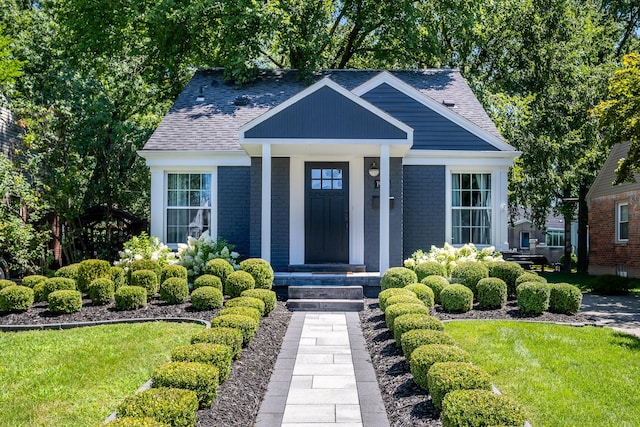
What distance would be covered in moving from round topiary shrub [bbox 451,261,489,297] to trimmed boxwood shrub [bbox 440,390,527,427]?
6.15 m

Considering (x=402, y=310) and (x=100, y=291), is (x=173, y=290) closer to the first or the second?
(x=100, y=291)

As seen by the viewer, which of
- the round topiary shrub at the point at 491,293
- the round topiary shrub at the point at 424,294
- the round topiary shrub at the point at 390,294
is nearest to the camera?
the round topiary shrub at the point at 390,294

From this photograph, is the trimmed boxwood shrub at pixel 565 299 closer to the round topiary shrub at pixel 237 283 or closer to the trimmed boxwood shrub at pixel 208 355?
the round topiary shrub at pixel 237 283

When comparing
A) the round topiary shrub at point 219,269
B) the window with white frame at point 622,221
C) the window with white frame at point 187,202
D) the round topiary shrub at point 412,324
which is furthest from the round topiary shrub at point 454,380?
the window with white frame at point 622,221

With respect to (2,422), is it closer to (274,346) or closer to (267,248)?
(274,346)

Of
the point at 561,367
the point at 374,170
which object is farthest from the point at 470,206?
the point at 561,367

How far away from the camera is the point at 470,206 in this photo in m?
13.9

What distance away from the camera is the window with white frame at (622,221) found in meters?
19.7

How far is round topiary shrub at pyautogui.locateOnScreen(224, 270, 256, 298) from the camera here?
32.2 feet

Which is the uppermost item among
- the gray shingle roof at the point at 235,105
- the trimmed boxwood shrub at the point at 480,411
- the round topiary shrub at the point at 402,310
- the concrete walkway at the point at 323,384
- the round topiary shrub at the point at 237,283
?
the gray shingle roof at the point at 235,105

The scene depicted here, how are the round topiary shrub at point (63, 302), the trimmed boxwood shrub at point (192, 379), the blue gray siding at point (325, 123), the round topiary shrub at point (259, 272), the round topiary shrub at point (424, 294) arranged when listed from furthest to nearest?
1. the blue gray siding at point (325, 123)
2. the round topiary shrub at point (259, 272)
3. the round topiary shrub at point (424, 294)
4. the round topiary shrub at point (63, 302)
5. the trimmed boxwood shrub at point (192, 379)

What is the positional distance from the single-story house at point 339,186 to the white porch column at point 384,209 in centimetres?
33

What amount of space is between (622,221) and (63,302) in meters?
18.4

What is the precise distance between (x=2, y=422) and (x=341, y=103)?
28.4ft
